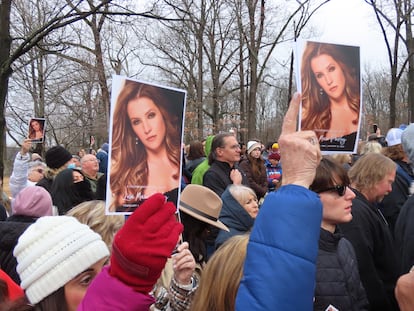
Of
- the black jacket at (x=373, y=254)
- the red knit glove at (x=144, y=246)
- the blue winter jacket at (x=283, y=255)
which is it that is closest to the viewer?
the blue winter jacket at (x=283, y=255)

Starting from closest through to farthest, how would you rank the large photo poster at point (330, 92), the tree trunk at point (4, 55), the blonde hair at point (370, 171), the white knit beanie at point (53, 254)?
the white knit beanie at point (53, 254)
the large photo poster at point (330, 92)
the blonde hair at point (370, 171)
the tree trunk at point (4, 55)

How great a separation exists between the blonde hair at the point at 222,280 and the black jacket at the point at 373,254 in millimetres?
1675

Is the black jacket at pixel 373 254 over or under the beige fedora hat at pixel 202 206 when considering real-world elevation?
under

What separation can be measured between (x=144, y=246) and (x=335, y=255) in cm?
154

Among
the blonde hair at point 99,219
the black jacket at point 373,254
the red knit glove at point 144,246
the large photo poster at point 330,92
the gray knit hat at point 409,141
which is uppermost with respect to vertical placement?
the large photo poster at point 330,92

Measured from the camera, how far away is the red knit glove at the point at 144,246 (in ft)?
4.77

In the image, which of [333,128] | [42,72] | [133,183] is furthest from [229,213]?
[42,72]

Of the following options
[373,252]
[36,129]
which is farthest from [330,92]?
[36,129]

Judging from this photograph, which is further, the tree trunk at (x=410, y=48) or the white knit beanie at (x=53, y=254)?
the tree trunk at (x=410, y=48)

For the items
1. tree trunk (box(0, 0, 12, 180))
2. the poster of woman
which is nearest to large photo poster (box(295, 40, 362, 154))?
the poster of woman

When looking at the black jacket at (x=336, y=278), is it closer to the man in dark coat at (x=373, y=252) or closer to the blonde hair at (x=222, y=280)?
the man in dark coat at (x=373, y=252)

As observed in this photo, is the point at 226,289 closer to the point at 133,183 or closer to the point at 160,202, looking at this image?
the point at 160,202

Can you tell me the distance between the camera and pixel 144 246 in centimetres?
146

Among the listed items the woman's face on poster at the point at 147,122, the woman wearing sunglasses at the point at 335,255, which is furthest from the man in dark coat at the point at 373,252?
the woman's face on poster at the point at 147,122
